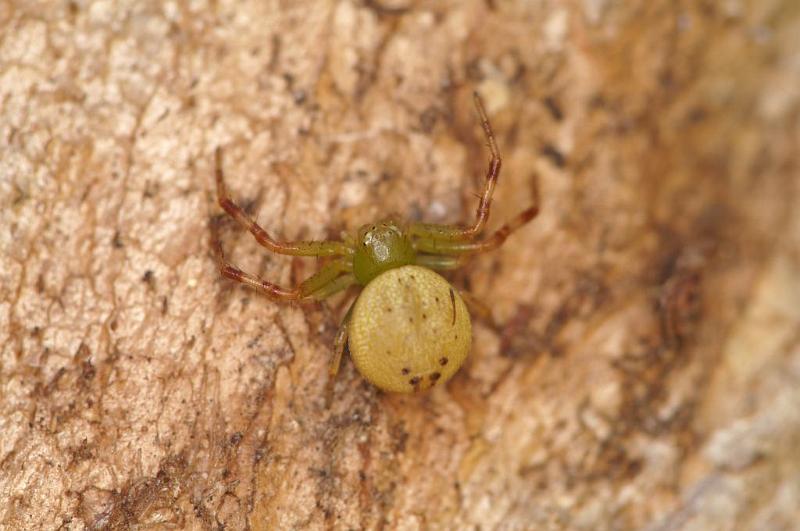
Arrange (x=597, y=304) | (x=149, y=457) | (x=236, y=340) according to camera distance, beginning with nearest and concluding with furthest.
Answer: (x=149, y=457) < (x=236, y=340) < (x=597, y=304)

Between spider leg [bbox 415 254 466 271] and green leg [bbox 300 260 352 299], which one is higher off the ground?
spider leg [bbox 415 254 466 271]

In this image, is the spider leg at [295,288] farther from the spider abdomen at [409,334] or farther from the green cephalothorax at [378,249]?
the spider abdomen at [409,334]

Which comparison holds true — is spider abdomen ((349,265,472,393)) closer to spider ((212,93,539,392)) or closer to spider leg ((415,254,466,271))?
spider ((212,93,539,392))

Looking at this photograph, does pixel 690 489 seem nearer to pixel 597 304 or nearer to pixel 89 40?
pixel 597 304

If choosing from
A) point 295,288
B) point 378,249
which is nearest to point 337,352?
point 295,288

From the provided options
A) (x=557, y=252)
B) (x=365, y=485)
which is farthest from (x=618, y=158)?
(x=365, y=485)

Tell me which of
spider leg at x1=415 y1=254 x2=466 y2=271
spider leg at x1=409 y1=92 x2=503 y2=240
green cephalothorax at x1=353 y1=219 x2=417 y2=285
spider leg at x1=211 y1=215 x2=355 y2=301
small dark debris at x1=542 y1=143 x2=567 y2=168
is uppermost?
small dark debris at x1=542 y1=143 x2=567 y2=168

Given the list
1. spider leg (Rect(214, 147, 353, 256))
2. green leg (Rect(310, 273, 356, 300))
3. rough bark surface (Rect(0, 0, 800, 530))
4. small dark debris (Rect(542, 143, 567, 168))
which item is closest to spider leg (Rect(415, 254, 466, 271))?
rough bark surface (Rect(0, 0, 800, 530))

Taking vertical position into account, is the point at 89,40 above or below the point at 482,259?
above
